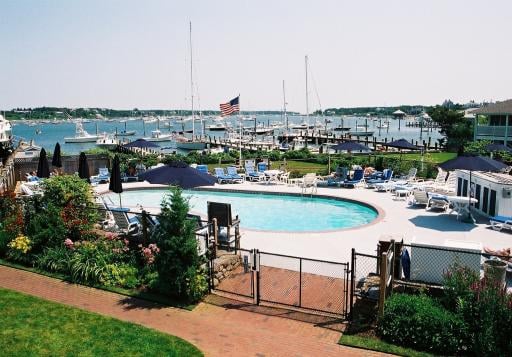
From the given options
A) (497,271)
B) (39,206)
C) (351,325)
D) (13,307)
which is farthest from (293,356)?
(39,206)

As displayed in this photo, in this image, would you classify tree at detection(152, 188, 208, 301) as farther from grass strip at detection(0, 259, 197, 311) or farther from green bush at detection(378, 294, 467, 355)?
green bush at detection(378, 294, 467, 355)

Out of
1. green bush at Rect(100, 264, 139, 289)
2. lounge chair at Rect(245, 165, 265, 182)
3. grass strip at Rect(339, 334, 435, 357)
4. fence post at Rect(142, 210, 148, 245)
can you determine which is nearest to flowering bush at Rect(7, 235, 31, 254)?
green bush at Rect(100, 264, 139, 289)

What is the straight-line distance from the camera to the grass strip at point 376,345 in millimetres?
7359

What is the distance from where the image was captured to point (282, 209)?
1980 centimetres

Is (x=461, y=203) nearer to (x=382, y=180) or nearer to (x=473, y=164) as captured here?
(x=473, y=164)

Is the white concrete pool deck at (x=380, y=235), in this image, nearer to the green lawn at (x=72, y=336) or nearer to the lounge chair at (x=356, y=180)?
the lounge chair at (x=356, y=180)

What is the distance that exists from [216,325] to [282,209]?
38.0 ft

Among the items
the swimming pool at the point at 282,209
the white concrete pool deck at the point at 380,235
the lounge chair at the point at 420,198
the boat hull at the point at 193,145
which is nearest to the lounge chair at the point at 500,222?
the white concrete pool deck at the point at 380,235

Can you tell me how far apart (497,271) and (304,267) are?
4374 millimetres

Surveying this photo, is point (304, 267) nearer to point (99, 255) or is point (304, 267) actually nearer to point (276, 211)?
point (99, 255)

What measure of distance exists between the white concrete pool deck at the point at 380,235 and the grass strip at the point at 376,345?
3.92m

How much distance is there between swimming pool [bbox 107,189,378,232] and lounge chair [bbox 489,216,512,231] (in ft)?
13.9

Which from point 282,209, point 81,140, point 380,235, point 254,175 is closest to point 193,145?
point 254,175

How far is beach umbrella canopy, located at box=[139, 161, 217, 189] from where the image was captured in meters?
13.3
